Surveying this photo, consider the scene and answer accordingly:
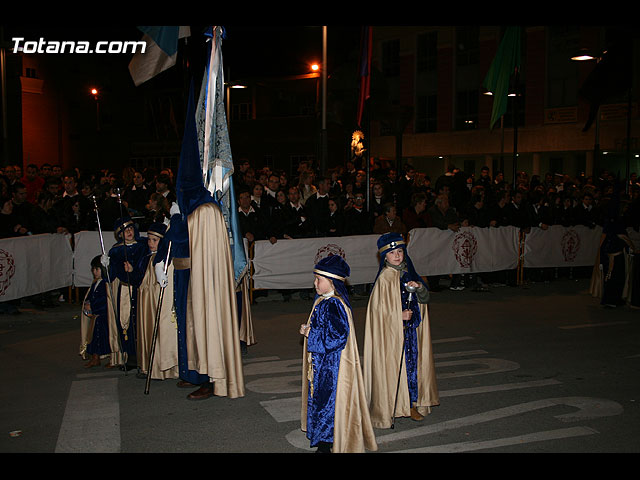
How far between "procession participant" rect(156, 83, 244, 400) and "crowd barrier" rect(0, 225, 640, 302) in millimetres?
5523

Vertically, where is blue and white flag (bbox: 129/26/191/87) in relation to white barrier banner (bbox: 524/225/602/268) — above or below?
above

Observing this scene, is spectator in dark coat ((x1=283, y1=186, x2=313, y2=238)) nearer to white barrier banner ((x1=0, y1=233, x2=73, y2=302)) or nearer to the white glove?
white barrier banner ((x1=0, y1=233, x2=73, y2=302))

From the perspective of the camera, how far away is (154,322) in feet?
25.7

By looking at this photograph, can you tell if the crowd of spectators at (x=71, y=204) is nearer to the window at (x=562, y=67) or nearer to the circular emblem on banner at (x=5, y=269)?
the circular emblem on banner at (x=5, y=269)

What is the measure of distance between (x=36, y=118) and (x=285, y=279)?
29.2 meters

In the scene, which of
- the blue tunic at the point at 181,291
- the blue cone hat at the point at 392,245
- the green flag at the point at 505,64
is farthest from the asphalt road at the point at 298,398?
the green flag at the point at 505,64

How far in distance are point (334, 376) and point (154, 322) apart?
3182mm

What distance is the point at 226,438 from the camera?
6.06m

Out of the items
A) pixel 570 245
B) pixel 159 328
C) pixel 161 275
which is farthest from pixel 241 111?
pixel 161 275

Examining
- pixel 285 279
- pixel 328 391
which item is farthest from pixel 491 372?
pixel 285 279

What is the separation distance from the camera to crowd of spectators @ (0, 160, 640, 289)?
12.6 m

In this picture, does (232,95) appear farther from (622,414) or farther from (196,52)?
(622,414)

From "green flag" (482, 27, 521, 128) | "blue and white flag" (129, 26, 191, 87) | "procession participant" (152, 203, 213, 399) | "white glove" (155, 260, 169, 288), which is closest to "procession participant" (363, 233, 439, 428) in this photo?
"procession participant" (152, 203, 213, 399)

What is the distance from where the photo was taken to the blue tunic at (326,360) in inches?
211
